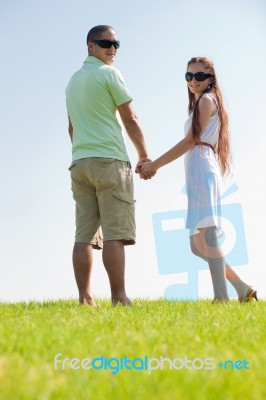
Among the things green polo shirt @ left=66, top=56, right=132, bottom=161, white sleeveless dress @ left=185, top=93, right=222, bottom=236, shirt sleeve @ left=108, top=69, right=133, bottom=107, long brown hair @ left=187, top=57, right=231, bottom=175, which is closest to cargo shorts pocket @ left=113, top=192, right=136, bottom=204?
green polo shirt @ left=66, top=56, right=132, bottom=161

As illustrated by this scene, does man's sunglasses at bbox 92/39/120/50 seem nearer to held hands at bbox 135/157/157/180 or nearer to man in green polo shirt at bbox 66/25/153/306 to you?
man in green polo shirt at bbox 66/25/153/306

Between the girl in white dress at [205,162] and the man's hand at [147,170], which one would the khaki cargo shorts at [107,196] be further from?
the girl in white dress at [205,162]

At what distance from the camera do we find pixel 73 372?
8.57ft

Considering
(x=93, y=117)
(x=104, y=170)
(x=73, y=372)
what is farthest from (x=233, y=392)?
(x=93, y=117)

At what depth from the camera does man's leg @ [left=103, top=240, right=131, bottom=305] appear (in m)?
5.77

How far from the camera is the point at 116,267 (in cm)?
578

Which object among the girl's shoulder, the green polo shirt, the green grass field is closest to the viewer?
the green grass field

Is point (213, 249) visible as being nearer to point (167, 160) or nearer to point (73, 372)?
point (167, 160)

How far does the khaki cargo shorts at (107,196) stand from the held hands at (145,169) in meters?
0.21

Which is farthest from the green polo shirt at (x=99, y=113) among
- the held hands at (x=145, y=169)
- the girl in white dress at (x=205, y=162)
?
the girl in white dress at (x=205, y=162)

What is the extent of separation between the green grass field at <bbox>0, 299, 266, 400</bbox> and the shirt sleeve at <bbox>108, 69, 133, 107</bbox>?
2407mm

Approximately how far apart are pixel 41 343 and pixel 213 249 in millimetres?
A: 3123

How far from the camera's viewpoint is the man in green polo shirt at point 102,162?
5832 millimetres

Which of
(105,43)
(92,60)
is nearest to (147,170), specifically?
(92,60)
